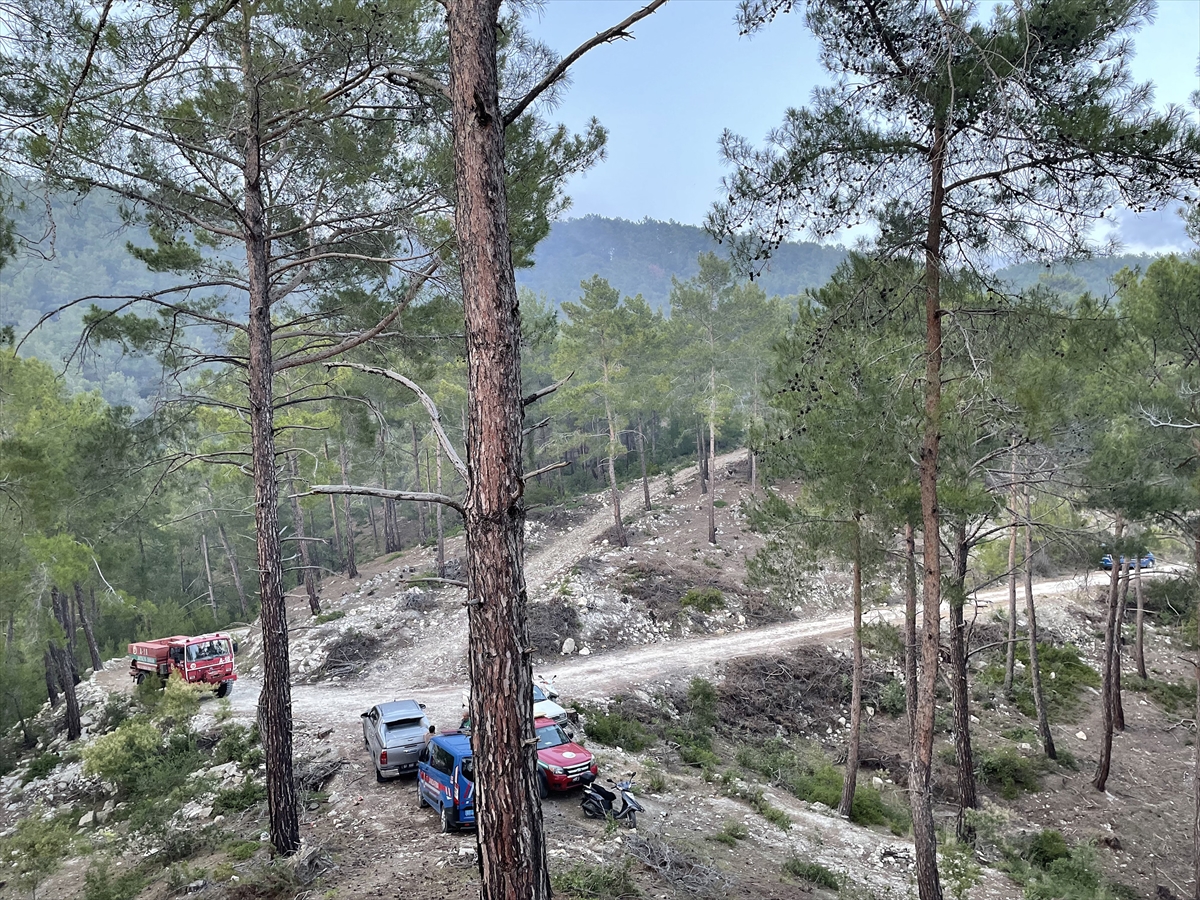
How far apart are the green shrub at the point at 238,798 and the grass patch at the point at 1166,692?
2503cm

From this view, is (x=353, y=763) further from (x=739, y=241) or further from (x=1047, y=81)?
(x=1047, y=81)

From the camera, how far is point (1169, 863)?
1295cm

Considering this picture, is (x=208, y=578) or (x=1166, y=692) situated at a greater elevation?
(x=208, y=578)

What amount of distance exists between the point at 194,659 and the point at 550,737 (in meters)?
12.4

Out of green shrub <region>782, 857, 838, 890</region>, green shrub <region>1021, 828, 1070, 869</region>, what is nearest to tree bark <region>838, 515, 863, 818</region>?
green shrub <region>1021, 828, 1070, 869</region>

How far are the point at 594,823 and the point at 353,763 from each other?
508cm

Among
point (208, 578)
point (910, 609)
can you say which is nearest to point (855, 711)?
point (910, 609)

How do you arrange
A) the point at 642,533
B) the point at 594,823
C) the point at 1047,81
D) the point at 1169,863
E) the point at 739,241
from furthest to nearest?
1. the point at 642,533
2. the point at 1169,863
3. the point at 594,823
4. the point at 739,241
5. the point at 1047,81

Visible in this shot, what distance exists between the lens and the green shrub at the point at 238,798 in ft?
35.1

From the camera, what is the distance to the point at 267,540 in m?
8.06

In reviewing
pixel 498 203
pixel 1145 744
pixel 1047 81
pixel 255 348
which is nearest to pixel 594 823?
pixel 255 348

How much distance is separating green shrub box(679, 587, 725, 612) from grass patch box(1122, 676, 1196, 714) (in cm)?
1327

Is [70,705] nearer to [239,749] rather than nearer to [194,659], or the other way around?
[194,659]

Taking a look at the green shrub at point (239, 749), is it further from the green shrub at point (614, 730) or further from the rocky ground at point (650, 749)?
the green shrub at point (614, 730)
